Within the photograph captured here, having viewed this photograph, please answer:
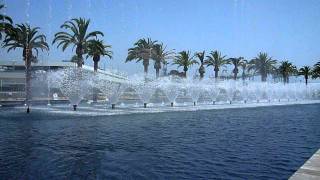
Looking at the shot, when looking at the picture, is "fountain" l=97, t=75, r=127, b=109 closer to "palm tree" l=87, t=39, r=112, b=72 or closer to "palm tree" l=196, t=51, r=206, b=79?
"palm tree" l=87, t=39, r=112, b=72

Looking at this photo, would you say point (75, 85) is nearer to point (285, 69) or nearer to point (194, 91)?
point (194, 91)

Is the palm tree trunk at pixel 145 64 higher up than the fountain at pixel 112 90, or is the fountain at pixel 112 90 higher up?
the palm tree trunk at pixel 145 64

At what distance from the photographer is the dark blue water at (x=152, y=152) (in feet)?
34.8

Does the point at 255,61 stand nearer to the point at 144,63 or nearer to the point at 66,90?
the point at 144,63

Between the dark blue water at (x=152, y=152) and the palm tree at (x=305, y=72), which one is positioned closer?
the dark blue water at (x=152, y=152)

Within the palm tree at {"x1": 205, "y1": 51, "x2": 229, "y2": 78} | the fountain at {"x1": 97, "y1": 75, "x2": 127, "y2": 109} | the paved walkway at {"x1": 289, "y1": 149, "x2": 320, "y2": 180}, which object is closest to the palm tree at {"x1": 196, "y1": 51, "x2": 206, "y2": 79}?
the palm tree at {"x1": 205, "y1": 51, "x2": 229, "y2": 78}

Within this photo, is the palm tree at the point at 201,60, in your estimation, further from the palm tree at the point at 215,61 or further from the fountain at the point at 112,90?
the fountain at the point at 112,90

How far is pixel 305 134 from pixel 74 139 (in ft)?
37.4

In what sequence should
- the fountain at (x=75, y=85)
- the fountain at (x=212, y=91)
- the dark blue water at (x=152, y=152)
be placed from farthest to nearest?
the fountain at (x=212, y=91)
the fountain at (x=75, y=85)
the dark blue water at (x=152, y=152)

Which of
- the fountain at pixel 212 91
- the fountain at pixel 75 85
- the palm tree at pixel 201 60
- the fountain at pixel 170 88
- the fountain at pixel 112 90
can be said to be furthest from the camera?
the palm tree at pixel 201 60

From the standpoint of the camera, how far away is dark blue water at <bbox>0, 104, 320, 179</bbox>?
34.8ft

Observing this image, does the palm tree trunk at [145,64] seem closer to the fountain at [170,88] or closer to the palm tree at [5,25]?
the fountain at [170,88]

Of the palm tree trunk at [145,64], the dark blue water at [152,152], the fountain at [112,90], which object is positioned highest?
the palm tree trunk at [145,64]

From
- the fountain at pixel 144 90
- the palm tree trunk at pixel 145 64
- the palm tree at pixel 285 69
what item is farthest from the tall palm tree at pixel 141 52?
the palm tree at pixel 285 69
